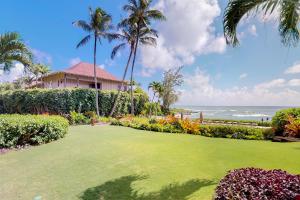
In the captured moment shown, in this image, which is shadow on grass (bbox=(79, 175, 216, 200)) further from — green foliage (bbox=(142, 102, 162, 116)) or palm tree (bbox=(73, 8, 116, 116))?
green foliage (bbox=(142, 102, 162, 116))

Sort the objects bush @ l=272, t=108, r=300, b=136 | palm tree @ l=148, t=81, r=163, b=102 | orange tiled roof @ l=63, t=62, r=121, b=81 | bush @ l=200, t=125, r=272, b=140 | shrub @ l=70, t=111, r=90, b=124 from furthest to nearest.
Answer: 1. palm tree @ l=148, t=81, r=163, b=102
2. orange tiled roof @ l=63, t=62, r=121, b=81
3. shrub @ l=70, t=111, r=90, b=124
4. bush @ l=200, t=125, r=272, b=140
5. bush @ l=272, t=108, r=300, b=136

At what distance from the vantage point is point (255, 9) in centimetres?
564

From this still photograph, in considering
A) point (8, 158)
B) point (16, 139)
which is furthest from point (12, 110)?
point (8, 158)

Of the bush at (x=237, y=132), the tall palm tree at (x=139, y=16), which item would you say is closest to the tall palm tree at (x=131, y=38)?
the tall palm tree at (x=139, y=16)

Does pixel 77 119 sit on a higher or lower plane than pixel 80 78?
lower

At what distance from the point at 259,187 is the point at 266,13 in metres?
3.78

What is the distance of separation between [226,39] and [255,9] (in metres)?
0.96

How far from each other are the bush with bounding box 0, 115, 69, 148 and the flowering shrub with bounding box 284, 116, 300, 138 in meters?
11.2

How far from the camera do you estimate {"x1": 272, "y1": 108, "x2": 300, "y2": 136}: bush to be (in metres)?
12.5

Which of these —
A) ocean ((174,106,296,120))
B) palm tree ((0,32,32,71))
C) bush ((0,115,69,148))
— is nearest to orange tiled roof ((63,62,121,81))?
palm tree ((0,32,32,71))

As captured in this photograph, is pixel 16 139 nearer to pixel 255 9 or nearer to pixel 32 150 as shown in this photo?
pixel 32 150

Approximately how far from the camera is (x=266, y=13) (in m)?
5.32

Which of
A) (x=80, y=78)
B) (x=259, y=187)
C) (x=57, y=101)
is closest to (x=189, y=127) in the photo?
(x=259, y=187)

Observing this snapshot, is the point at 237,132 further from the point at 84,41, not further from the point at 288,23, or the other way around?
the point at 84,41
